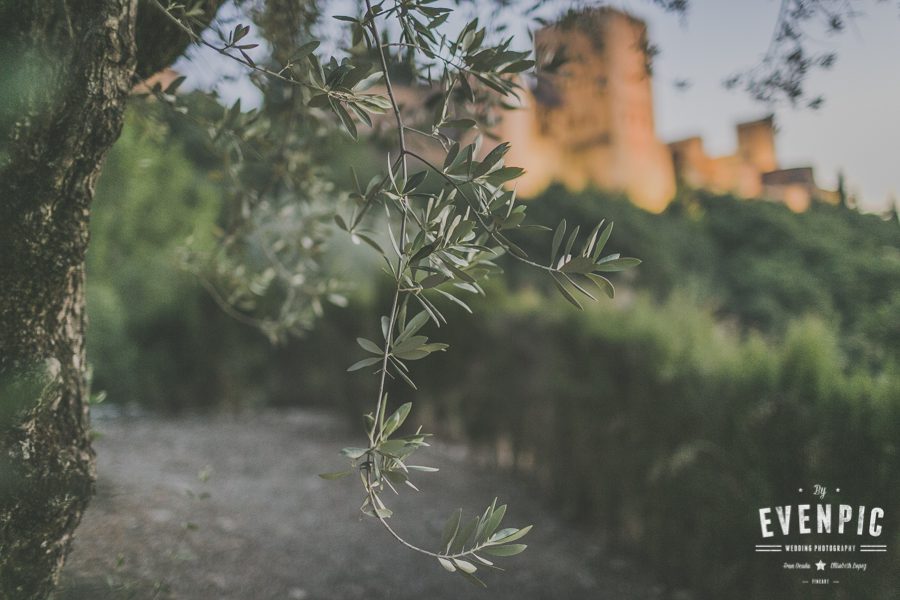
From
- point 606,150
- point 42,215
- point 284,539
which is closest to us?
point 42,215

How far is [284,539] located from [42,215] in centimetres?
297

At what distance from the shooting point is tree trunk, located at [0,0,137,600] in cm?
172

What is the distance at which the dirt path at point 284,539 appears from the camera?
122 inches

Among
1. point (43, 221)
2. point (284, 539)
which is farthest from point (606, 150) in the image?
point (43, 221)

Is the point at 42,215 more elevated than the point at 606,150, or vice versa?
the point at 606,150

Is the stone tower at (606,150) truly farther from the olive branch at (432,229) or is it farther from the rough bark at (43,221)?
the olive branch at (432,229)

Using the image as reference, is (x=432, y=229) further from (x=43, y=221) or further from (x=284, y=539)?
(x=284, y=539)

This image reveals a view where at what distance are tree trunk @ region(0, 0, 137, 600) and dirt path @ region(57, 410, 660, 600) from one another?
0.61 meters

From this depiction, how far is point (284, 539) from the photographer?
4.14 metres

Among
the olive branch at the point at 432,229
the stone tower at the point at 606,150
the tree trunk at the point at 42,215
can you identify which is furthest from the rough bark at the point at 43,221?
the stone tower at the point at 606,150

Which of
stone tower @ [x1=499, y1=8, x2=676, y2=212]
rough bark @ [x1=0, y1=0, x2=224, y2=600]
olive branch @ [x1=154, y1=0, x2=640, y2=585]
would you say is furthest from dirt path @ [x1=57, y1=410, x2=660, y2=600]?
stone tower @ [x1=499, y1=8, x2=676, y2=212]

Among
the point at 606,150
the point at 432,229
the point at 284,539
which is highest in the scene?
the point at 606,150

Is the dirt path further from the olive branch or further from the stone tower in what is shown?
the stone tower

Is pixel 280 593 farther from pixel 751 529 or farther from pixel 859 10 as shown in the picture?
pixel 859 10
